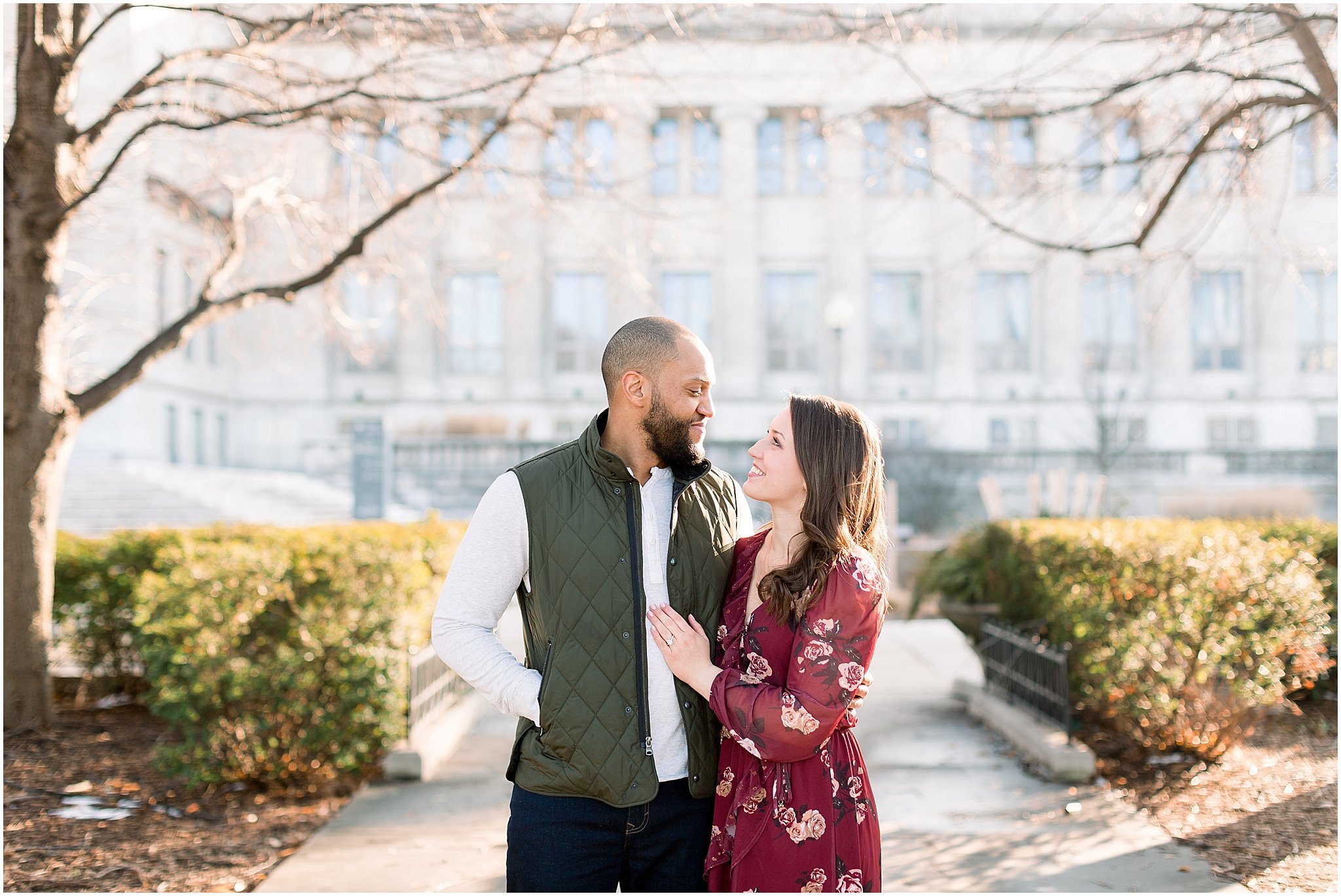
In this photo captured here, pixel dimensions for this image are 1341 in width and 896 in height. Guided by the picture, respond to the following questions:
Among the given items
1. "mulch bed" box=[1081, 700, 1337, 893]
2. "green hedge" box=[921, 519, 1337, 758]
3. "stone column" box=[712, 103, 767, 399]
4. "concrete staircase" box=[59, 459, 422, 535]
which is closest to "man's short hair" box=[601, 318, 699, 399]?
"mulch bed" box=[1081, 700, 1337, 893]

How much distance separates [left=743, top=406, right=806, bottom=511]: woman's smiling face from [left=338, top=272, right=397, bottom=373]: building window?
8.16 metres

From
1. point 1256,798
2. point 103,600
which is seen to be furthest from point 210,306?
point 1256,798

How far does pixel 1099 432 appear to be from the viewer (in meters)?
31.5

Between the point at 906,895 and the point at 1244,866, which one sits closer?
the point at 906,895

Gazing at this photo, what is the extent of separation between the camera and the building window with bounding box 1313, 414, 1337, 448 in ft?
126

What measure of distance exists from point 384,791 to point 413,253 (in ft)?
19.6

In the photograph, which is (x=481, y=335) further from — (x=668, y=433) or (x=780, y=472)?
(x=780, y=472)

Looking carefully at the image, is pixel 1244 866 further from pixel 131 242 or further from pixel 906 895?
pixel 131 242

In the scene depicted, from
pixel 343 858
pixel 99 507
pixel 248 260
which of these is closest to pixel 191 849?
pixel 343 858

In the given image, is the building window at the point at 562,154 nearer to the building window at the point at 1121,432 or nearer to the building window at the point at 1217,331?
the building window at the point at 1121,432

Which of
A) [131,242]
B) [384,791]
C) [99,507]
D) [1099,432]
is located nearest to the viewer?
[384,791]

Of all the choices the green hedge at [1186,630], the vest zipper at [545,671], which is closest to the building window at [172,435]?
the green hedge at [1186,630]

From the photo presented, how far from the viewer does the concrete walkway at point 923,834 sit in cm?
484

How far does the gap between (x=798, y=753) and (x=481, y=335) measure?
3893cm
